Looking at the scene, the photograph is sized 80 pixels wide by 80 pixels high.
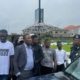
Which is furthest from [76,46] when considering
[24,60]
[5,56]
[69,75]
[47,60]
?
[69,75]

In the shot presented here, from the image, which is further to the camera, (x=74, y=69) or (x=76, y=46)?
(x=76, y=46)

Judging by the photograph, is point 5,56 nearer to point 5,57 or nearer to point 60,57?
point 5,57

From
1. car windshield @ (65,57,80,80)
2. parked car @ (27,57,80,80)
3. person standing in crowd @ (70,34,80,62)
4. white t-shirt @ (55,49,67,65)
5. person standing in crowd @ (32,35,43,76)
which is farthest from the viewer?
white t-shirt @ (55,49,67,65)

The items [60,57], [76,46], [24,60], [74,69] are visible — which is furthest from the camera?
[60,57]

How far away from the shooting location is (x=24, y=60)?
7.73 m

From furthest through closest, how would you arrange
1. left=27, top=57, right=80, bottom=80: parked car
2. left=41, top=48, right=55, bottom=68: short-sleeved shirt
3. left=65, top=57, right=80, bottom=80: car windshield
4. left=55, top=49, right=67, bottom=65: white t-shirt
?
left=55, top=49, right=67, bottom=65: white t-shirt < left=41, top=48, right=55, bottom=68: short-sleeved shirt < left=65, top=57, right=80, bottom=80: car windshield < left=27, top=57, right=80, bottom=80: parked car

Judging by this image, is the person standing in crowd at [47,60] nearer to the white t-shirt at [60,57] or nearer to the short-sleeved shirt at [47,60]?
the short-sleeved shirt at [47,60]

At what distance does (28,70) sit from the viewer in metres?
7.86

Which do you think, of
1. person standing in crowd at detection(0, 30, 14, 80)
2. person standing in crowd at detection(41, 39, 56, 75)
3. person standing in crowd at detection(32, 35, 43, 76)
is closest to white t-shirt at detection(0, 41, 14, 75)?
person standing in crowd at detection(0, 30, 14, 80)

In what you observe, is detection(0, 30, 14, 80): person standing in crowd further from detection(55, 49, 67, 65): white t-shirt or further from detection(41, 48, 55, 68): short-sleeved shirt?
detection(55, 49, 67, 65): white t-shirt

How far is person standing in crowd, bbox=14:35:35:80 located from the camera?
7711 millimetres

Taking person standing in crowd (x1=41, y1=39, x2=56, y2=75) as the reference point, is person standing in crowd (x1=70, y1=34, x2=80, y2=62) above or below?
above

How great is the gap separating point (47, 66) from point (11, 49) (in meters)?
1.39

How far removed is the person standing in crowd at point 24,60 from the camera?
304 inches
